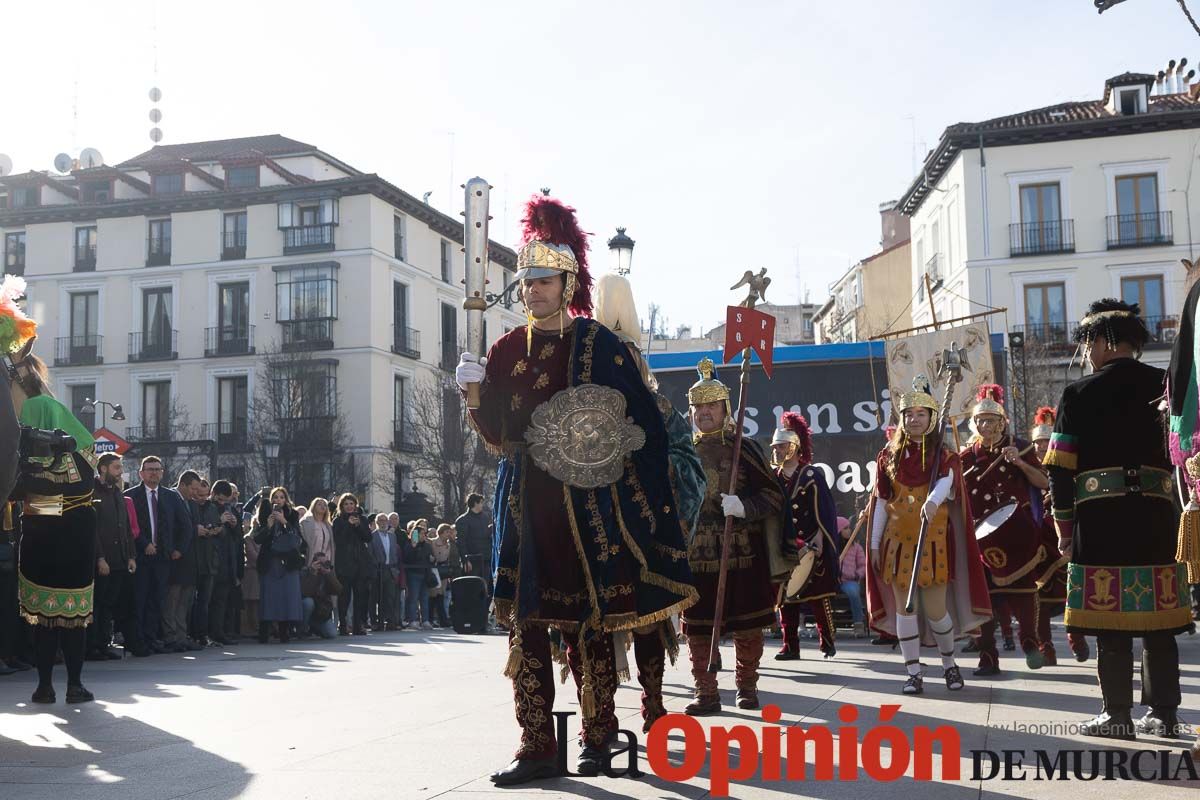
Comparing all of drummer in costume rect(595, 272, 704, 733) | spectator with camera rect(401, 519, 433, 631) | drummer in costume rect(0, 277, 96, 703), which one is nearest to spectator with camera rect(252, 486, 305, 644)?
spectator with camera rect(401, 519, 433, 631)

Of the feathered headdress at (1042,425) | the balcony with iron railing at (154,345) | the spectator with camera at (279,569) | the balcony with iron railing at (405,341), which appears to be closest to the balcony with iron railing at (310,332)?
the balcony with iron railing at (405,341)

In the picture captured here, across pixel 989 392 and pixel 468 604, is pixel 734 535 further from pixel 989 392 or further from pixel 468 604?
pixel 468 604

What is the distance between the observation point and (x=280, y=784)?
17.6 feet

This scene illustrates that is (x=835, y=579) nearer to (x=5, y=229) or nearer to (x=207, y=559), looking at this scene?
(x=207, y=559)

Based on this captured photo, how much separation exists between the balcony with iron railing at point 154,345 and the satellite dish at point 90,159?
27.8 feet

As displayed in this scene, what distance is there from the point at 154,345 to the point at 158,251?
380 cm

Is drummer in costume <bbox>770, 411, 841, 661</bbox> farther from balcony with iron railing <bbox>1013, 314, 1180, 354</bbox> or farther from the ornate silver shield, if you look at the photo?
balcony with iron railing <bbox>1013, 314, 1180, 354</bbox>

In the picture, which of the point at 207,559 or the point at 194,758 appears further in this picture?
the point at 207,559

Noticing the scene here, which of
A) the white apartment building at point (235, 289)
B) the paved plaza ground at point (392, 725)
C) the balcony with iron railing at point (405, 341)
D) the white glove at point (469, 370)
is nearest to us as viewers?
the paved plaza ground at point (392, 725)

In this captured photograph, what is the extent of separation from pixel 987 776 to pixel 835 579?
6.95m

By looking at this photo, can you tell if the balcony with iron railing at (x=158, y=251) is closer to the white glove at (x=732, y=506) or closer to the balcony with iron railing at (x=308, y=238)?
the balcony with iron railing at (x=308, y=238)

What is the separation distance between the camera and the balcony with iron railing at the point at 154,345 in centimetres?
5217

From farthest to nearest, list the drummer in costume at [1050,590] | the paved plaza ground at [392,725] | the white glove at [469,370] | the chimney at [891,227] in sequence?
the chimney at [891,227]
the drummer in costume at [1050,590]
the white glove at [469,370]
the paved plaza ground at [392,725]

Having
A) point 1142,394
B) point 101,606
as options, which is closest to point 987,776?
point 1142,394
